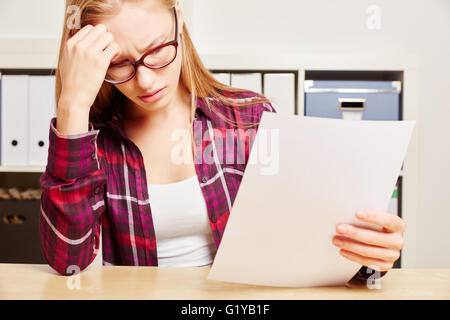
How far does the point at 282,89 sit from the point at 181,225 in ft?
3.05

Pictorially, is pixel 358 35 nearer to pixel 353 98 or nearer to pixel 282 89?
pixel 353 98

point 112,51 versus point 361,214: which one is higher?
point 112,51

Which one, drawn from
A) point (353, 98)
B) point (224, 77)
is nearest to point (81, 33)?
point (224, 77)

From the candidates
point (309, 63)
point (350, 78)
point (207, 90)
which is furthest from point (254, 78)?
point (207, 90)

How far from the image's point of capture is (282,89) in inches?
→ 60.5

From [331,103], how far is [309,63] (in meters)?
0.18

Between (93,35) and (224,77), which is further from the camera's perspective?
(224,77)

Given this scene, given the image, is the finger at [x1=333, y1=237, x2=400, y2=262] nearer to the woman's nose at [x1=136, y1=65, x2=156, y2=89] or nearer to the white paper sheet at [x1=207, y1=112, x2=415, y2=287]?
the white paper sheet at [x1=207, y1=112, x2=415, y2=287]

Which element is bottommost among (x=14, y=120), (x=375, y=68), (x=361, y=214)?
(x=361, y=214)

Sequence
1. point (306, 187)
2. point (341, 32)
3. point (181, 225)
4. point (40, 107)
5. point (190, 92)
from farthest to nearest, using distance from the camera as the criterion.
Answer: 1. point (341, 32)
2. point (40, 107)
3. point (190, 92)
4. point (181, 225)
5. point (306, 187)

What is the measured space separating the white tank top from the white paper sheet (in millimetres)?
308

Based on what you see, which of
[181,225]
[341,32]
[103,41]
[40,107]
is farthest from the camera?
[341,32]

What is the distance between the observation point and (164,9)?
27.3 inches

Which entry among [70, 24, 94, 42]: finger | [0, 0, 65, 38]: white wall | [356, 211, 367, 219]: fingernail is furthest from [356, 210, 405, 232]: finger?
[0, 0, 65, 38]: white wall
